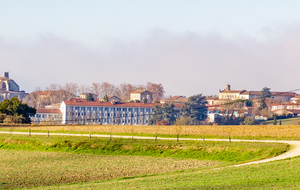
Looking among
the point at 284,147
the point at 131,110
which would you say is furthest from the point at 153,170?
the point at 131,110

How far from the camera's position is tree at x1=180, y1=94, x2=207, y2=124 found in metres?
163

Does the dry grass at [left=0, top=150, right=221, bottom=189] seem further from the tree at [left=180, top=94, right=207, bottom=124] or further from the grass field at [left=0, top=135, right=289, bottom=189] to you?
the tree at [left=180, top=94, right=207, bottom=124]

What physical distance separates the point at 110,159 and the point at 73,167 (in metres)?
5.37

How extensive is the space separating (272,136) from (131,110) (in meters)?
129

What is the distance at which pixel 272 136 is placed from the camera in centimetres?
5131

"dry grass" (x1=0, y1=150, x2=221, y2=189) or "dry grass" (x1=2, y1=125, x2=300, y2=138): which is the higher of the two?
"dry grass" (x1=2, y1=125, x2=300, y2=138)

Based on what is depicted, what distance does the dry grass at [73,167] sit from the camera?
30486mm

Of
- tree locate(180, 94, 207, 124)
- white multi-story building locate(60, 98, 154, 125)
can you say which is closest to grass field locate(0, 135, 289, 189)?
tree locate(180, 94, 207, 124)

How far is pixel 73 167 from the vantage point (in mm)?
36125

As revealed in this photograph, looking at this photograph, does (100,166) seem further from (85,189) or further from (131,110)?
(131,110)

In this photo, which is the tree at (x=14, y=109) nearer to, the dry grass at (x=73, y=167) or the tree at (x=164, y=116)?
the dry grass at (x=73, y=167)

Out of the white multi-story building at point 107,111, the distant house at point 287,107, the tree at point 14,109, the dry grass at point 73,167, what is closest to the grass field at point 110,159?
the dry grass at point 73,167

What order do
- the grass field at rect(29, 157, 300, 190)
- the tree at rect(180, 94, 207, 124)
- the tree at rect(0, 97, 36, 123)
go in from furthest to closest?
the tree at rect(180, 94, 207, 124)
the tree at rect(0, 97, 36, 123)
the grass field at rect(29, 157, 300, 190)

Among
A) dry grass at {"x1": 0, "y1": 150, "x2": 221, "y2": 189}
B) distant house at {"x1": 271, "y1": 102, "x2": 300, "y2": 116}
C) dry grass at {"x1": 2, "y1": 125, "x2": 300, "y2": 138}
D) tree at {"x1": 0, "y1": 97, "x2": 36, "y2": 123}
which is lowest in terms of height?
dry grass at {"x1": 0, "y1": 150, "x2": 221, "y2": 189}
